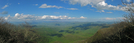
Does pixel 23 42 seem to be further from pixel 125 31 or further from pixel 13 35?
pixel 125 31

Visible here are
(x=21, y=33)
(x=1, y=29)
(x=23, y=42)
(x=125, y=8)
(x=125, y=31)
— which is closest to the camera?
(x=125, y=8)

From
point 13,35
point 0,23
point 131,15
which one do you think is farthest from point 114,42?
point 0,23

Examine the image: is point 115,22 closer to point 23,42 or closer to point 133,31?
point 133,31

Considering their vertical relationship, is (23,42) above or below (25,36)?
below

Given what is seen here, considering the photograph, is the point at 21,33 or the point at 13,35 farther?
the point at 21,33

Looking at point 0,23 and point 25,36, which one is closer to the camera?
point 0,23

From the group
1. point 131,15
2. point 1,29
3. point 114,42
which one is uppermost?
point 131,15

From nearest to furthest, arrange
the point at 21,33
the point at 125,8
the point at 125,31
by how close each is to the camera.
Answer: the point at 125,8 → the point at 125,31 → the point at 21,33

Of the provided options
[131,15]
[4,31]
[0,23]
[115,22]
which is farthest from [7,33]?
[115,22]

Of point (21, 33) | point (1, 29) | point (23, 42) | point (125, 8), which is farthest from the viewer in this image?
point (21, 33)
